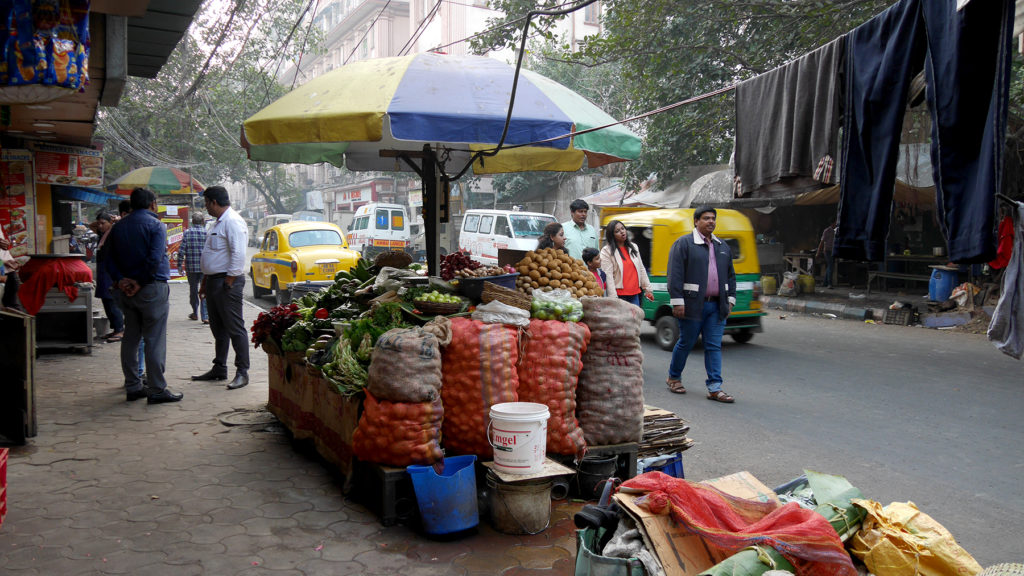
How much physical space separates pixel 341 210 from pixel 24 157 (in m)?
43.9

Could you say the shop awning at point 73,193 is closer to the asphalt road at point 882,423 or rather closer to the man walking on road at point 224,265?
the man walking on road at point 224,265

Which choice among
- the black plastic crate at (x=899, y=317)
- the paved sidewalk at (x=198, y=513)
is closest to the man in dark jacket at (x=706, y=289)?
the paved sidewalk at (x=198, y=513)

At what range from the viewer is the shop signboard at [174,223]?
2278cm

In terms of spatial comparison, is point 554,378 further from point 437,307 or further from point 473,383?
point 437,307

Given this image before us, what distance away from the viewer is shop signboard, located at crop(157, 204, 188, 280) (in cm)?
2278

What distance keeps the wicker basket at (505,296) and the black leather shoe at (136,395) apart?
14.0 feet

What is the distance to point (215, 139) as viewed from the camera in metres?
32.8

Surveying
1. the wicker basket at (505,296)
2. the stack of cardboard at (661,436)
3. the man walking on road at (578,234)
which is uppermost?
the man walking on road at (578,234)

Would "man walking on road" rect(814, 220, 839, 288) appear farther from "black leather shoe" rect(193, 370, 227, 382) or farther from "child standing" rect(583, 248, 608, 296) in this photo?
"black leather shoe" rect(193, 370, 227, 382)

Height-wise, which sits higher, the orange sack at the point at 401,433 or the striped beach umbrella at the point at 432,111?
the striped beach umbrella at the point at 432,111

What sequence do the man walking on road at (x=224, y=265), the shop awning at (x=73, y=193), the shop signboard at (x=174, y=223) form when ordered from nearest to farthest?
the man walking on road at (x=224, y=265) → the shop awning at (x=73, y=193) → the shop signboard at (x=174, y=223)

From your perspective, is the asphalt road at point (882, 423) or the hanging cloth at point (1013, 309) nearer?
the hanging cloth at point (1013, 309)

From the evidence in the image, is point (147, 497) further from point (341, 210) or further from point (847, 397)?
point (341, 210)

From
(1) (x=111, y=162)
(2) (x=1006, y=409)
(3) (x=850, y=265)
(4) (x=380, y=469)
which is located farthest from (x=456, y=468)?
(1) (x=111, y=162)
